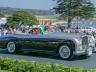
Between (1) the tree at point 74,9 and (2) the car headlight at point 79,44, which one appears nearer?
(2) the car headlight at point 79,44

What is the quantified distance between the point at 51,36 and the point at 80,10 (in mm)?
64161

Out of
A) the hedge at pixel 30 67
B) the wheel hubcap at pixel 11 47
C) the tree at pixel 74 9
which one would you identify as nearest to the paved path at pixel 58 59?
the wheel hubcap at pixel 11 47

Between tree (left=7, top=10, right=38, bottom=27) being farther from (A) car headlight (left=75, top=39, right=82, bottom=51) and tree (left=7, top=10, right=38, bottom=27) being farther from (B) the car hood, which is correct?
(A) car headlight (left=75, top=39, right=82, bottom=51)

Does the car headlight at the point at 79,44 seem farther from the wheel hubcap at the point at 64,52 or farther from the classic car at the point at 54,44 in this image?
the wheel hubcap at the point at 64,52

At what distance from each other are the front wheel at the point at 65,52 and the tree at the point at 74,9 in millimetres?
61959

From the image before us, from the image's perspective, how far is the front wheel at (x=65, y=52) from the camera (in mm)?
14310

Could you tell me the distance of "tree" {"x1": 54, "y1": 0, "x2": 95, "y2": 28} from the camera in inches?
3049

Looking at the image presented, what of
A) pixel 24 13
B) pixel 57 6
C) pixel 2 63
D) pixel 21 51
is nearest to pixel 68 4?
pixel 57 6

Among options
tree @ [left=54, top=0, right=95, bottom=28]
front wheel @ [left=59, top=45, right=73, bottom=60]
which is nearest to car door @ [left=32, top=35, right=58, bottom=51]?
front wheel @ [left=59, top=45, right=73, bottom=60]

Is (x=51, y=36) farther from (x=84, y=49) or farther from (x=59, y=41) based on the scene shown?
(x=84, y=49)

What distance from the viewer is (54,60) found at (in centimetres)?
1443

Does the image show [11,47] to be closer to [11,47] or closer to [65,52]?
[11,47]

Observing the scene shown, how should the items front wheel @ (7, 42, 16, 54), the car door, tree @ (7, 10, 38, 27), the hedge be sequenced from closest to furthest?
the hedge → the car door → front wheel @ (7, 42, 16, 54) → tree @ (7, 10, 38, 27)

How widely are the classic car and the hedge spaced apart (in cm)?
398
